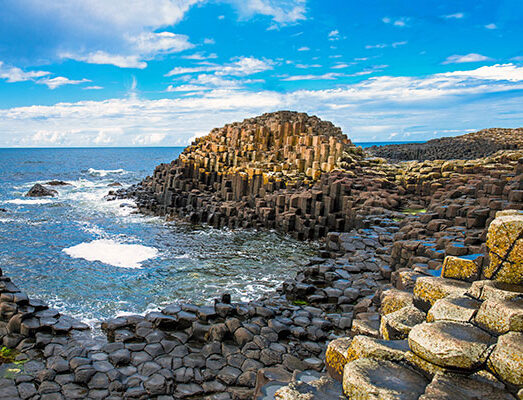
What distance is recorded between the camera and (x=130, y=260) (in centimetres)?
1667

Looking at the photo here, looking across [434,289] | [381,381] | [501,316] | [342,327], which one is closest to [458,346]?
[501,316]

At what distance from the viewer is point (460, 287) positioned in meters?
5.23

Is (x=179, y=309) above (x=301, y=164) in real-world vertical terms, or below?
below

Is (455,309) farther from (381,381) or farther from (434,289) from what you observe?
(381,381)

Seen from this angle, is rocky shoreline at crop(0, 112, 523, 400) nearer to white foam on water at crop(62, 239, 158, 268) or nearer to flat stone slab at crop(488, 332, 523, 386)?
flat stone slab at crop(488, 332, 523, 386)

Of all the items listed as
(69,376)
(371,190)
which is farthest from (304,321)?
(371,190)

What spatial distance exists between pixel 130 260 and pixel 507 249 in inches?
598

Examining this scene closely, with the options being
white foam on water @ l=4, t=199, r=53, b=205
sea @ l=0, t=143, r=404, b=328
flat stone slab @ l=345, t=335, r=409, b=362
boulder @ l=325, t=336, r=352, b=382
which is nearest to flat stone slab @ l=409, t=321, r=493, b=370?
flat stone slab @ l=345, t=335, r=409, b=362

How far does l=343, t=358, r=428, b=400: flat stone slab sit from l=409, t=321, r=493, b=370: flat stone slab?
264 millimetres

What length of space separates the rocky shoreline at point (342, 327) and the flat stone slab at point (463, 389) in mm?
14

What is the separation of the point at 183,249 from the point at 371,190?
12.4m

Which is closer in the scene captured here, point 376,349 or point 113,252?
point 376,349

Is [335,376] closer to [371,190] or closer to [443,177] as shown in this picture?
[371,190]

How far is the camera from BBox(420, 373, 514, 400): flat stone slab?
3.43 meters
